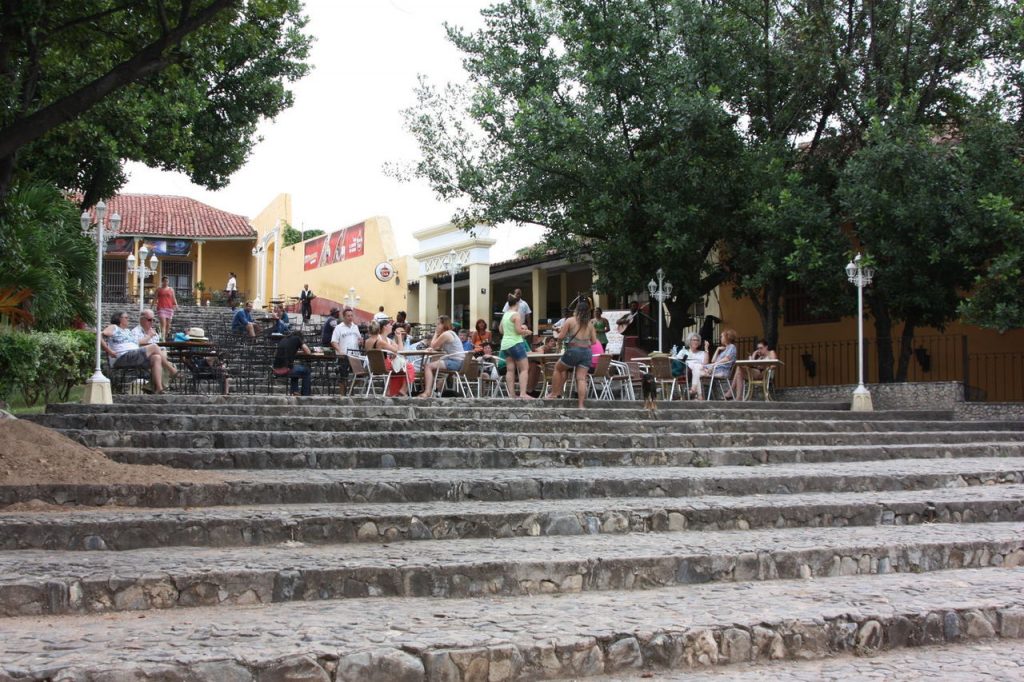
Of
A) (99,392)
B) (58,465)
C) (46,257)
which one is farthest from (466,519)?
(46,257)

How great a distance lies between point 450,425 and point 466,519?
387 centimetres

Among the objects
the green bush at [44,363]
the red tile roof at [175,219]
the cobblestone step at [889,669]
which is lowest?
the cobblestone step at [889,669]

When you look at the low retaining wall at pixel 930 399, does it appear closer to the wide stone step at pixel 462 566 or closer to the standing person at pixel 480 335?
the standing person at pixel 480 335

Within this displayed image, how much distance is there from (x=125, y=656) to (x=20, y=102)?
549cm

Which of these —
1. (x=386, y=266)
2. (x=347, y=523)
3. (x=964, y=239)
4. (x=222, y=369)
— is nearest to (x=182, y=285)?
(x=386, y=266)

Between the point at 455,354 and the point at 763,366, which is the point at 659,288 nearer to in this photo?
the point at 763,366

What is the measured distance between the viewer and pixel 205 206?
44.5 meters

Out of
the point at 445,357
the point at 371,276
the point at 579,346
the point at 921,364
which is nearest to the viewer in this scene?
the point at 579,346

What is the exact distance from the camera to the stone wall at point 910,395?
50.9 feet

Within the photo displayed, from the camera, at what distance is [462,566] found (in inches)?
206

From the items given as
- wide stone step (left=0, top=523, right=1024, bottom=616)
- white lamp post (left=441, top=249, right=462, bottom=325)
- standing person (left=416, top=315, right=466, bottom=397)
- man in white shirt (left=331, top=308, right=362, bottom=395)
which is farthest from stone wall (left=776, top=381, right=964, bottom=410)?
white lamp post (left=441, top=249, right=462, bottom=325)

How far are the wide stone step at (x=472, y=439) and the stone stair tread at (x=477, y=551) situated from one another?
108 inches

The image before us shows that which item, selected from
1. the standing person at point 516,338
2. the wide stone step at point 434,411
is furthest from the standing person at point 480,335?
the wide stone step at point 434,411

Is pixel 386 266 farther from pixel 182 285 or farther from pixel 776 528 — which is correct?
pixel 776 528
